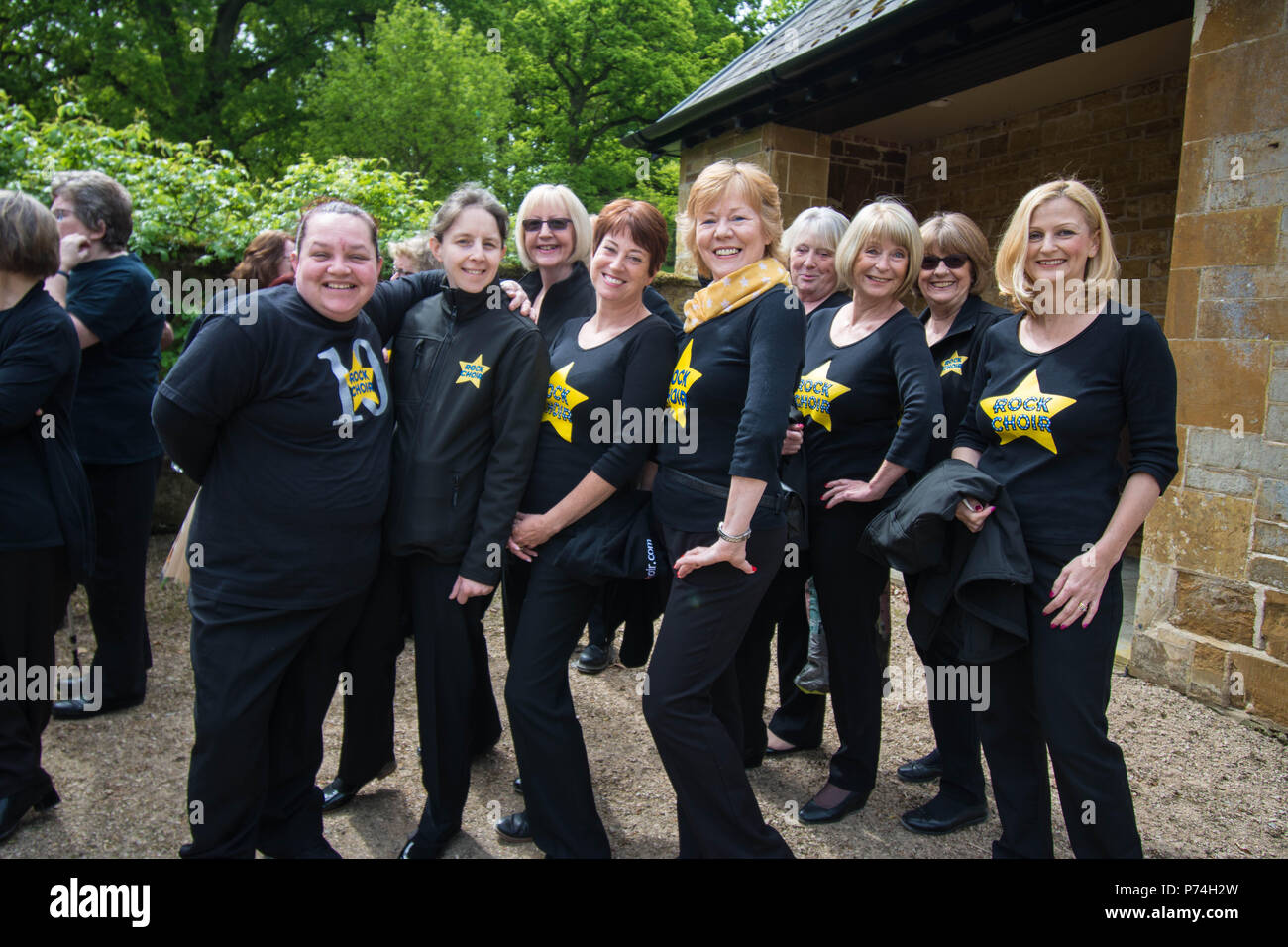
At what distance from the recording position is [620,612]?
2969 mm

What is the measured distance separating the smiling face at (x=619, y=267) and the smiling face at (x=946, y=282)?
4.26 ft

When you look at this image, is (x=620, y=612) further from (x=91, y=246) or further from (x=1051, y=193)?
(x=91, y=246)

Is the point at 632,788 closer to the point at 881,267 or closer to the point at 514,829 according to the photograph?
the point at 514,829

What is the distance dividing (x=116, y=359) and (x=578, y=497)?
2.44m

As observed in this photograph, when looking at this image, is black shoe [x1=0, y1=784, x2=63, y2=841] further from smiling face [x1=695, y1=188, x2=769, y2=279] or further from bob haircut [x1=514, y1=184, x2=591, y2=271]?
smiling face [x1=695, y1=188, x2=769, y2=279]

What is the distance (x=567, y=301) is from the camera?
3.38 meters

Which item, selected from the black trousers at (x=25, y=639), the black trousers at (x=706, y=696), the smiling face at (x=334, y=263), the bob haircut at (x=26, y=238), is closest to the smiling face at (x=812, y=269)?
the black trousers at (x=706, y=696)

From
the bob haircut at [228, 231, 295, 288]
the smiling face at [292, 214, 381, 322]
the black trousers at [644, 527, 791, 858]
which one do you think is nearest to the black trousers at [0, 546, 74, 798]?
the bob haircut at [228, 231, 295, 288]

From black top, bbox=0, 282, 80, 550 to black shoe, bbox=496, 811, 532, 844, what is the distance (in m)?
1.80

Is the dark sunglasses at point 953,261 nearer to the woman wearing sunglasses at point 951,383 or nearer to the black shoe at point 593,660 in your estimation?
the woman wearing sunglasses at point 951,383

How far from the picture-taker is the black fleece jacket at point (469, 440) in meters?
2.67

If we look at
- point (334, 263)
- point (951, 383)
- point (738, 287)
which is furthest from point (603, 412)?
point (951, 383)

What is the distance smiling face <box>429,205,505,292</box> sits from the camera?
9.01ft

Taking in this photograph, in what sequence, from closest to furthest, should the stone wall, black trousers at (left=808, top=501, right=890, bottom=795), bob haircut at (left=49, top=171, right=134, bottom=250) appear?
black trousers at (left=808, top=501, right=890, bottom=795) → bob haircut at (left=49, top=171, right=134, bottom=250) → the stone wall
